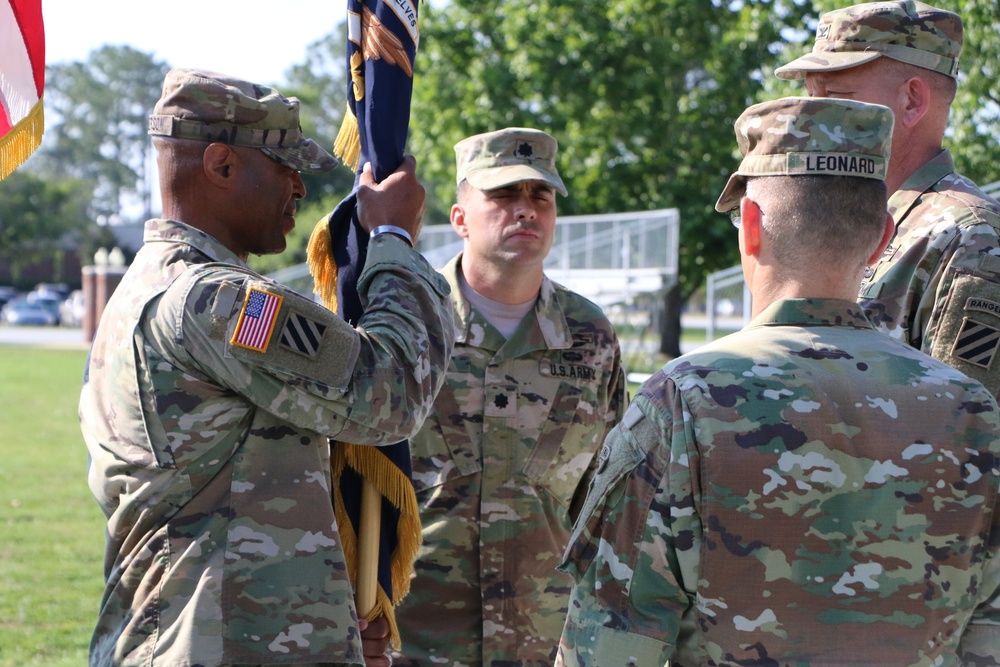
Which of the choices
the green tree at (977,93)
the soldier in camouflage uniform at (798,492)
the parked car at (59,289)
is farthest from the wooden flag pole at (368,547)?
the parked car at (59,289)

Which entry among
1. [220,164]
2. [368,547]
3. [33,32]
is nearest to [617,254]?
[33,32]

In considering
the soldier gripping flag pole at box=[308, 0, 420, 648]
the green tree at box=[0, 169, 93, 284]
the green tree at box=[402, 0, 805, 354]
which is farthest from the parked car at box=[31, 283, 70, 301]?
the soldier gripping flag pole at box=[308, 0, 420, 648]

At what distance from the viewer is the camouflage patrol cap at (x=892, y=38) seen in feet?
10.3

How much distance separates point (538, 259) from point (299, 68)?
8912 cm

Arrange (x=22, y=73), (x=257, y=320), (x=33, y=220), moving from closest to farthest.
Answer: (x=257, y=320)
(x=22, y=73)
(x=33, y=220)

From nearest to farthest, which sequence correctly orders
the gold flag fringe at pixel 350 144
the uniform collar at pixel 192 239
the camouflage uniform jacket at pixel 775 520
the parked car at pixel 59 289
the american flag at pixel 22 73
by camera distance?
the camouflage uniform jacket at pixel 775 520 → the uniform collar at pixel 192 239 → the gold flag fringe at pixel 350 144 → the american flag at pixel 22 73 → the parked car at pixel 59 289

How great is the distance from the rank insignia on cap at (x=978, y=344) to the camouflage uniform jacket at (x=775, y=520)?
2.88 feet

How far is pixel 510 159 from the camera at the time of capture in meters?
4.31

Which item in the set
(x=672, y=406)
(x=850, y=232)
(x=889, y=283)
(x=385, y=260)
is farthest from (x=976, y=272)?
(x=385, y=260)

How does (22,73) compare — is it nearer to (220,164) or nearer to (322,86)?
(220,164)

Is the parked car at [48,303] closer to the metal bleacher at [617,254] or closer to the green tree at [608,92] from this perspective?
the green tree at [608,92]

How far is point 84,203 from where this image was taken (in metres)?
83.3

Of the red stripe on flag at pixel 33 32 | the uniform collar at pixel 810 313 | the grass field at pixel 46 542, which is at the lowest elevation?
the grass field at pixel 46 542

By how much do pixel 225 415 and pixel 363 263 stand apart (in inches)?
25.9
